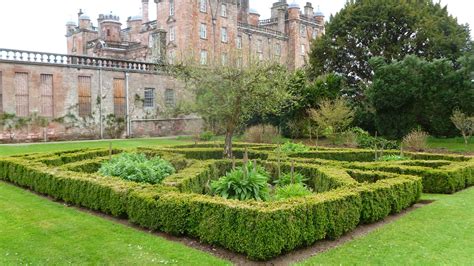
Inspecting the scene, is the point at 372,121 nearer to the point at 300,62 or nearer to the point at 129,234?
the point at 129,234

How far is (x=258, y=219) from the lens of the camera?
6766mm

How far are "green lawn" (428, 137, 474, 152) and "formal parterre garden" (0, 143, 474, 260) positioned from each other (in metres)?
9.30

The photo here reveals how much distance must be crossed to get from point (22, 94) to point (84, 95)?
410cm

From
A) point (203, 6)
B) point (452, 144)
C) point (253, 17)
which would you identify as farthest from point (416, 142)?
point (253, 17)

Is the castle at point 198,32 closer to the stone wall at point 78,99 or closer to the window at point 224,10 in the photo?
the window at point 224,10

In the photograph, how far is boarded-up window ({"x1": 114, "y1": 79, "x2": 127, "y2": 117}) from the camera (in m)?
32.5

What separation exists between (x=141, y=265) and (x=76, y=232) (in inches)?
88.5

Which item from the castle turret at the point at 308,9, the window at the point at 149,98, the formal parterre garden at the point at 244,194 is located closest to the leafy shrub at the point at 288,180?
the formal parterre garden at the point at 244,194

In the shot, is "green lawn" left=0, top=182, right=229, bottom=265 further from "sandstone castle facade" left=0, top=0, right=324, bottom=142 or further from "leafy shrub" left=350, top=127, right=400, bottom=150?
"leafy shrub" left=350, top=127, right=400, bottom=150

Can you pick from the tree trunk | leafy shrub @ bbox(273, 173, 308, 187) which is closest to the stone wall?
the tree trunk

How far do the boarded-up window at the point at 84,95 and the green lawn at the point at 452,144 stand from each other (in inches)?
893

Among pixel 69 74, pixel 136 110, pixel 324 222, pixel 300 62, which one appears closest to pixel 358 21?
pixel 136 110

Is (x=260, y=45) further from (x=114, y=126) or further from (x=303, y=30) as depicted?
(x=114, y=126)

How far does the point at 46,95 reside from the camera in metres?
29.2
